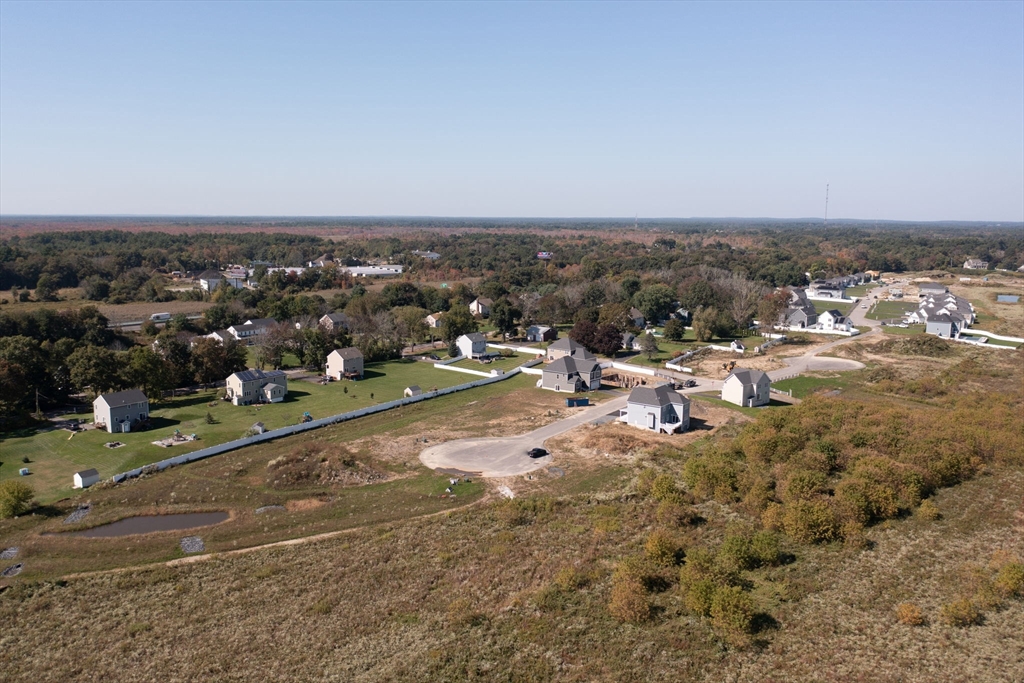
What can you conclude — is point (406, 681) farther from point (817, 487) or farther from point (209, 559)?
point (817, 487)

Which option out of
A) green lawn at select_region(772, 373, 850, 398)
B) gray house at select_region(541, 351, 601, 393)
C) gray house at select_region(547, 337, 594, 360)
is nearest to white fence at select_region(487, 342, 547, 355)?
gray house at select_region(547, 337, 594, 360)

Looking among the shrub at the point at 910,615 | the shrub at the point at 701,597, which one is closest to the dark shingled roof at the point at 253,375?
the shrub at the point at 701,597

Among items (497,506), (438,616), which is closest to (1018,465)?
(497,506)

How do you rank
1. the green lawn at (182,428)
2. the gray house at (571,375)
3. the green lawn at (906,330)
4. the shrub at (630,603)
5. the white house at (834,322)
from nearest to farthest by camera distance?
A: the shrub at (630,603)
the green lawn at (182,428)
the gray house at (571,375)
the green lawn at (906,330)
the white house at (834,322)

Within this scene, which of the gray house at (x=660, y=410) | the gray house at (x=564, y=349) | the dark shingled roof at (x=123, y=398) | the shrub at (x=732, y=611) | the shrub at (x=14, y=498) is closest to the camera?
the shrub at (x=732, y=611)

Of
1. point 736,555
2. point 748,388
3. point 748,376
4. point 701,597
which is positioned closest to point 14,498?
point 701,597

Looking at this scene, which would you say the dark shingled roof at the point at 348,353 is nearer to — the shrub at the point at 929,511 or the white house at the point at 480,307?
the white house at the point at 480,307

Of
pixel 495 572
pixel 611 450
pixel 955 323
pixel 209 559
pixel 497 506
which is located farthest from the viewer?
pixel 955 323
